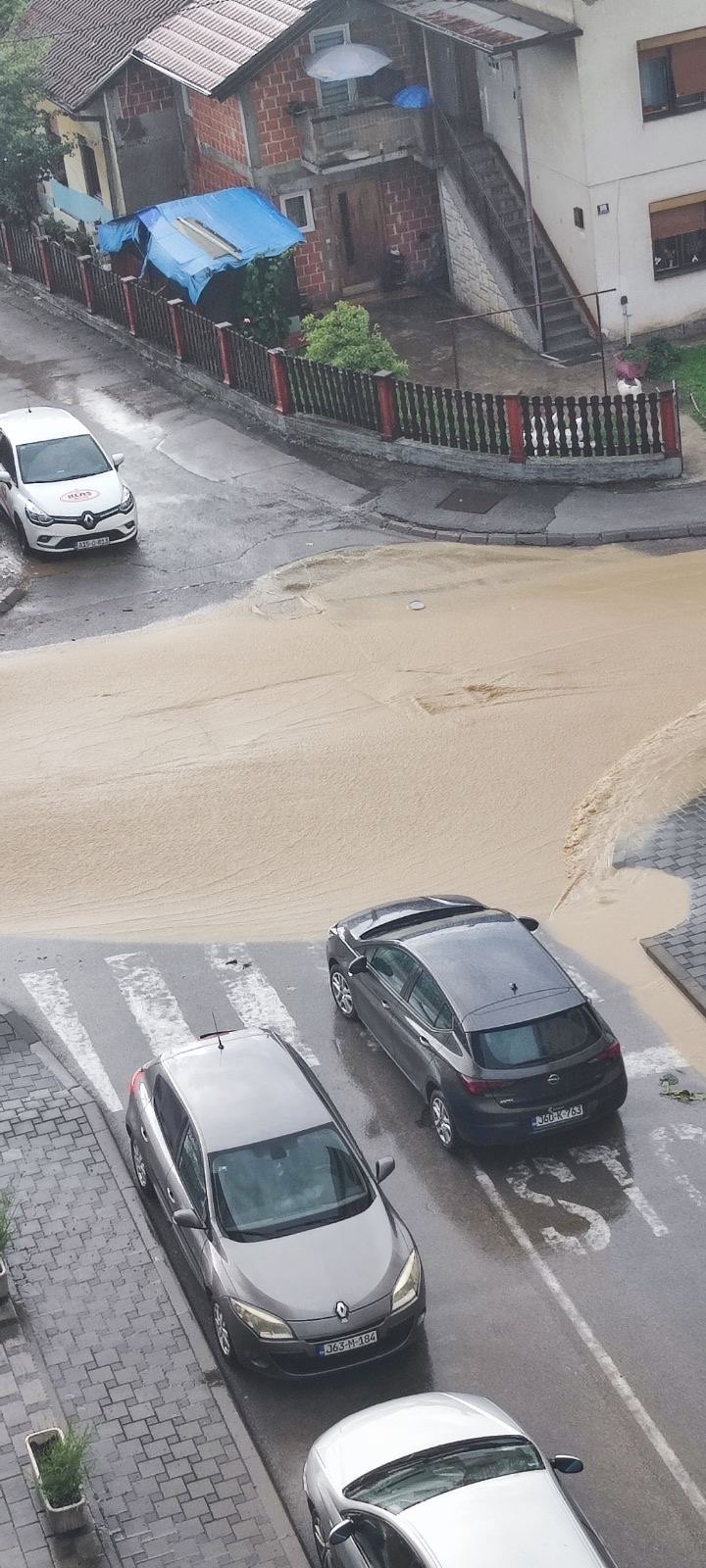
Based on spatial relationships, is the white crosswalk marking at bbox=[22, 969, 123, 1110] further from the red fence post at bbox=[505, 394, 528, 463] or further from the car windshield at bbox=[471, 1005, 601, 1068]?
the red fence post at bbox=[505, 394, 528, 463]

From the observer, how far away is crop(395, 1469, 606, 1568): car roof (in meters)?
9.28

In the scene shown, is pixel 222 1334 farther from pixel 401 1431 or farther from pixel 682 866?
pixel 682 866

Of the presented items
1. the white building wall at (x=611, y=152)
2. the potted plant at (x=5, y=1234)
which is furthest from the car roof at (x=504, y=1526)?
the white building wall at (x=611, y=152)

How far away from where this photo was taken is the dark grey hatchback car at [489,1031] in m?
13.9

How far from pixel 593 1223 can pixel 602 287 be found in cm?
2162

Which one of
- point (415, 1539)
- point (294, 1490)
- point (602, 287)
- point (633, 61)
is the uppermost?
point (633, 61)

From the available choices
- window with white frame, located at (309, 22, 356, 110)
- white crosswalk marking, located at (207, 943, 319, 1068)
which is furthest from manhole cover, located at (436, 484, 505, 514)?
white crosswalk marking, located at (207, 943, 319, 1068)

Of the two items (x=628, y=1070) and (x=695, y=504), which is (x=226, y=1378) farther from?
(x=695, y=504)

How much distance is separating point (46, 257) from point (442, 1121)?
28.4 meters

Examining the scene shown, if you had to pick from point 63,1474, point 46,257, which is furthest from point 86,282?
point 63,1474

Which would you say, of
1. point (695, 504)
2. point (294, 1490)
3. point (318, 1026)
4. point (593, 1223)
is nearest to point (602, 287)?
point (695, 504)

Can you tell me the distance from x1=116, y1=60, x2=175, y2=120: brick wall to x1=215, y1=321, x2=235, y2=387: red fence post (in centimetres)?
801

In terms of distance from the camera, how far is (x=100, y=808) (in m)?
19.3

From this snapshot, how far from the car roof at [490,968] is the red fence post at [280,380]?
53.9ft
